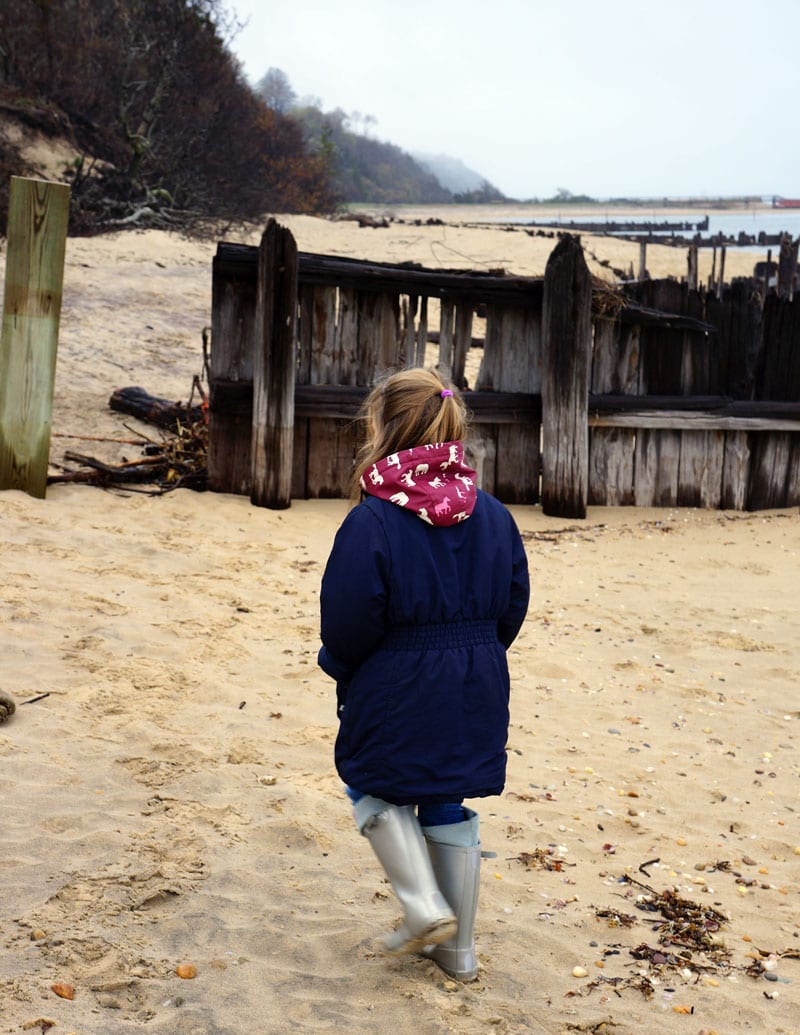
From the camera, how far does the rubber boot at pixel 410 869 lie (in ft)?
9.27

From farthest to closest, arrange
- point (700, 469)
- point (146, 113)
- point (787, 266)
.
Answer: point (146, 113)
point (787, 266)
point (700, 469)

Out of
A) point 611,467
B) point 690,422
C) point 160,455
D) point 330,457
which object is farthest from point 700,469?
point 160,455

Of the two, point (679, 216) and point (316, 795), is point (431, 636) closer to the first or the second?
point (316, 795)

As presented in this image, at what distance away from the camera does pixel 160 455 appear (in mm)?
8836

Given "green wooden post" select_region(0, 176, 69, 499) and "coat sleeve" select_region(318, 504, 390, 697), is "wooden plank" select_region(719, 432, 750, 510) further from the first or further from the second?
"coat sleeve" select_region(318, 504, 390, 697)

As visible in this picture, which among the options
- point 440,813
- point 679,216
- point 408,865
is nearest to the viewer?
point 408,865

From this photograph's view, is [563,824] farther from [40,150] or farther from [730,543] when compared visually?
[40,150]

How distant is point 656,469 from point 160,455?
13.1 feet

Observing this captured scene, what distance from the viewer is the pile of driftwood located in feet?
27.6

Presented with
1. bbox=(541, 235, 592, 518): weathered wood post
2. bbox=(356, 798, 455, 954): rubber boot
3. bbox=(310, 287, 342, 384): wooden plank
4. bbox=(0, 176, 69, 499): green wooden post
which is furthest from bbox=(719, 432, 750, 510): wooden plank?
bbox=(356, 798, 455, 954): rubber boot

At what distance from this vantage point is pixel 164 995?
2.82 metres

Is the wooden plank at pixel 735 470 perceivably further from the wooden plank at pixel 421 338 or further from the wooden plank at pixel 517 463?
the wooden plank at pixel 421 338

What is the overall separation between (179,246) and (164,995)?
15.1m

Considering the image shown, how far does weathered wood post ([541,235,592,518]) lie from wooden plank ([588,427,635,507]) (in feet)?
0.91
